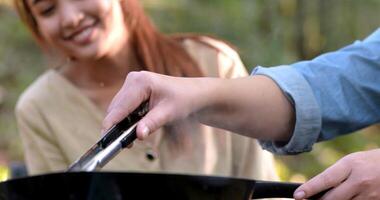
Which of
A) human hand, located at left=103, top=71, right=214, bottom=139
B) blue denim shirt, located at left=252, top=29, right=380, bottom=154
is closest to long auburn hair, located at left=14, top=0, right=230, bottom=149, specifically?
blue denim shirt, located at left=252, top=29, right=380, bottom=154

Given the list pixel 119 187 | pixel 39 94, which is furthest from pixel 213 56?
pixel 119 187

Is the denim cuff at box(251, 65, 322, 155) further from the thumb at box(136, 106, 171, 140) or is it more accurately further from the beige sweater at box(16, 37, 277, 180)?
the beige sweater at box(16, 37, 277, 180)

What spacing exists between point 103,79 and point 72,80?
0.08m

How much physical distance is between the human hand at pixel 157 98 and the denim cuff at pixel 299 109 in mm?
124

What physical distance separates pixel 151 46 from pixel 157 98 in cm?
120

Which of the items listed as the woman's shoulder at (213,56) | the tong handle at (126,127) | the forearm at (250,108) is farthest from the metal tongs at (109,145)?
the woman's shoulder at (213,56)

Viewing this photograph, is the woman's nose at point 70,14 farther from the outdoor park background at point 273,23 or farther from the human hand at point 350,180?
the outdoor park background at point 273,23

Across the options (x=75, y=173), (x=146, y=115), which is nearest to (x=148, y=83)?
(x=146, y=115)

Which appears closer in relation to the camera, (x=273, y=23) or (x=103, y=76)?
(x=103, y=76)

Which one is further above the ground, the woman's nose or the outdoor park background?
the woman's nose

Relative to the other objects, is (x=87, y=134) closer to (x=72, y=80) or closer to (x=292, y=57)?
(x=72, y=80)

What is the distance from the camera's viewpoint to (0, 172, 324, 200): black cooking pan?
791mm

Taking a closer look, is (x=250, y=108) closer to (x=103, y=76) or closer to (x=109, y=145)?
(x=109, y=145)

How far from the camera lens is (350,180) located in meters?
0.91
